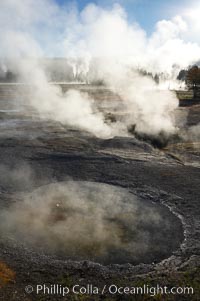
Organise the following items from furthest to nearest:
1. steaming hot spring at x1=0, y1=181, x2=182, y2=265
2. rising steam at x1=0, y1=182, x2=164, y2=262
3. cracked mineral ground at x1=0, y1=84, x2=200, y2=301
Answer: rising steam at x1=0, y1=182, x2=164, y2=262
steaming hot spring at x1=0, y1=181, x2=182, y2=265
cracked mineral ground at x1=0, y1=84, x2=200, y2=301

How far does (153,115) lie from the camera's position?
1462 inches

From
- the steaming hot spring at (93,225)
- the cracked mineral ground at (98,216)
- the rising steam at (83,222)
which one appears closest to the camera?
the cracked mineral ground at (98,216)

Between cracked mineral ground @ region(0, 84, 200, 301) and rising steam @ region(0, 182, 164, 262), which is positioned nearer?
cracked mineral ground @ region(0, 84, 200, 301)

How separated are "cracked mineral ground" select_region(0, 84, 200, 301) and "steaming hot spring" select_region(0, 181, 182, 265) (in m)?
0.04

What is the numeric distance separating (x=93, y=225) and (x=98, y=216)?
827 millimetres

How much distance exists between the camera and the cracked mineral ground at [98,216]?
10.7 meters

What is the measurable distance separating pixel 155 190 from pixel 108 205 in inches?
131

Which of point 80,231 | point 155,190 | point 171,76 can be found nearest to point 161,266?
point 80,231

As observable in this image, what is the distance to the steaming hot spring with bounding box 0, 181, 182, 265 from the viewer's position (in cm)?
1186

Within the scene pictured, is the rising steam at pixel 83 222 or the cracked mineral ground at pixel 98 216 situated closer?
the cracked mineral ground at pixel 98 216

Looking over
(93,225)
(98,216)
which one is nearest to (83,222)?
(93,225)

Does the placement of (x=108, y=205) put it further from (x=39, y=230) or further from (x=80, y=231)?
(x=39, y=230)

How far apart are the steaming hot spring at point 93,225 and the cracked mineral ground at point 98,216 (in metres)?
0.04

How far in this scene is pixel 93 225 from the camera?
13438 mm
